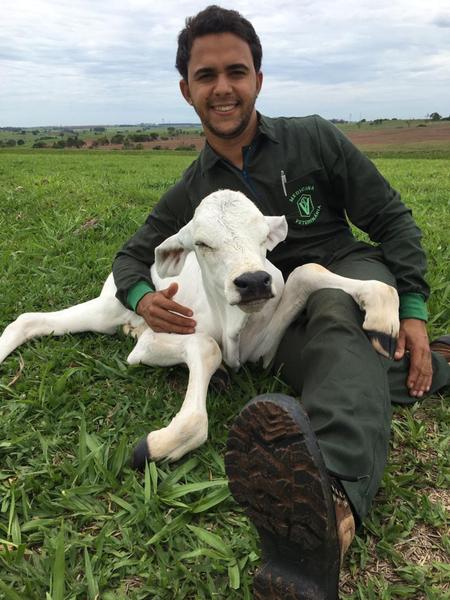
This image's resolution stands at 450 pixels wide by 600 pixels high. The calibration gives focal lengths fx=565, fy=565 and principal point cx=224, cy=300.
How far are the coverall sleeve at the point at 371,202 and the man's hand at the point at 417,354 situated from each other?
37 centimetres

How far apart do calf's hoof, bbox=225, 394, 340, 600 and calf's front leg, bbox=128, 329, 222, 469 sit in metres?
0.88

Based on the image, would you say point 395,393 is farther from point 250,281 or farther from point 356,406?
point 250,281

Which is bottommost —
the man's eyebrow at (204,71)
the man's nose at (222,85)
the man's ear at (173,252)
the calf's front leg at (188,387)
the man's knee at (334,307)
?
the calf's front leg at (188,387)

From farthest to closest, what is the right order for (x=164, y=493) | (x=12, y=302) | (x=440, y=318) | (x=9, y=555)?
1. (x=12, y=302)
2. (x=440, y=318)
3. (x=164, y=493)
4. (x=9, y=555)

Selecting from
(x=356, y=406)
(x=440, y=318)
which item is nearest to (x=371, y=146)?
(x=440, y=318)

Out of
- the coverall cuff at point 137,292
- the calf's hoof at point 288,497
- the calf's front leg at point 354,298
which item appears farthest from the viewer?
the coverall cuff at point 137,292

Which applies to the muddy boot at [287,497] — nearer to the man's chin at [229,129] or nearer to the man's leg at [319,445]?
the man's leg at [319,445]

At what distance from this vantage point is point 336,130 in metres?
3.48

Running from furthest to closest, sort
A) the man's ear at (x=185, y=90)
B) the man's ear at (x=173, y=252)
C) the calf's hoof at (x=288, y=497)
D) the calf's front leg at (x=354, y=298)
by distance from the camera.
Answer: the man's ear at (x=185, y=90) → the man's ear at (x=173, y=252) → the calf's front leg at (x=354, y=298) → the calf's hoof at (x=288, y=497)

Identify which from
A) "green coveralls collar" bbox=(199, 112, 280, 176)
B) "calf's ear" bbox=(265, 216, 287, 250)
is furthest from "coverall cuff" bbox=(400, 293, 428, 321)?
"green coveralls collar" bbox=(199, 112, 280, 176)

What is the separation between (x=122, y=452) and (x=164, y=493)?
0.35 m

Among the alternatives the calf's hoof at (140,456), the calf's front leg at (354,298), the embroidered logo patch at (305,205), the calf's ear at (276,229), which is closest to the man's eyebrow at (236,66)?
the embroidered logo patch at (305,205)

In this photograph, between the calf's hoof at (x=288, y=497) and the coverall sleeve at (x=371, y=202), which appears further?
the coverall sleeve at (x=371, y=202)

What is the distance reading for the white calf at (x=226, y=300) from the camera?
2555 mm
